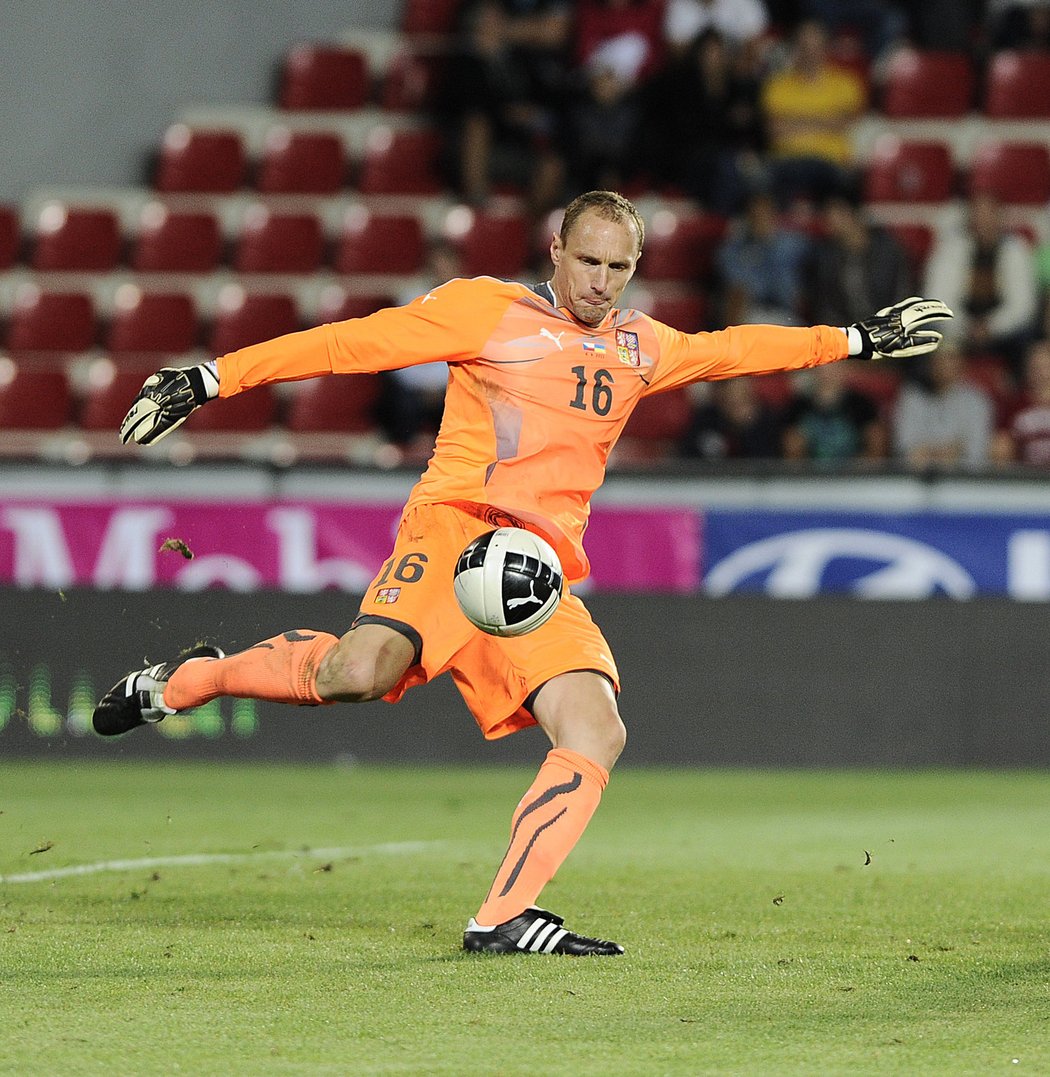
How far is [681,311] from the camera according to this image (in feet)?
48.3

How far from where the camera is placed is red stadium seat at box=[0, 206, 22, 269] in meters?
16.3

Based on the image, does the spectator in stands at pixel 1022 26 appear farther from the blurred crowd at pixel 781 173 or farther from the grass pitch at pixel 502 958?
the grass pitch at pixel 502 958

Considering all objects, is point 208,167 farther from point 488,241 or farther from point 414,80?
point 488,241

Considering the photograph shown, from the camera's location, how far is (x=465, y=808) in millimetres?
9312

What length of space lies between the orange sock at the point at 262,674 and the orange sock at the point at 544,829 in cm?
75

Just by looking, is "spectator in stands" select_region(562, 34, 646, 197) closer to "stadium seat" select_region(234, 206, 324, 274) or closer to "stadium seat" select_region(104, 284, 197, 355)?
"stadium seat" select_region(234, 206, 324, 274)

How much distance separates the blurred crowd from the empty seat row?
445 millimetres

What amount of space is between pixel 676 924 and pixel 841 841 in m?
2.38

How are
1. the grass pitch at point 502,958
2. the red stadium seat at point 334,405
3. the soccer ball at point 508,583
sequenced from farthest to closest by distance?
the red stadium seat at point 334,405 < the soccer ball at point 508,583 < the grass pitch at point 502,958

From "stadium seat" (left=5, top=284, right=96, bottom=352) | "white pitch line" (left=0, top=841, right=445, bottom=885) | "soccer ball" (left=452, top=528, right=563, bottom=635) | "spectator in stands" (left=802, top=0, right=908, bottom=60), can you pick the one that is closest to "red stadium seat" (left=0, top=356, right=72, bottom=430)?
"stadium seat" (left=5, top=284, right=96, bottom=352)

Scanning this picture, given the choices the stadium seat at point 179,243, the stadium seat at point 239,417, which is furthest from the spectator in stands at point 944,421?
the stadium seat at point 179,243

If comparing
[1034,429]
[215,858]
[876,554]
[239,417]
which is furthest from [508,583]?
[239,417]

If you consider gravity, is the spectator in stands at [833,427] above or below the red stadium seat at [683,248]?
below

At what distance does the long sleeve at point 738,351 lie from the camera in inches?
235
